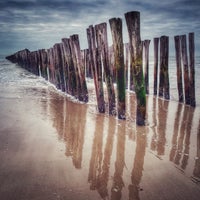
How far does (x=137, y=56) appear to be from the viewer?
4266 millimetres

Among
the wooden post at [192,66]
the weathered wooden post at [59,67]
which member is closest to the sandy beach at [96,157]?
the wooden post at [192,66]

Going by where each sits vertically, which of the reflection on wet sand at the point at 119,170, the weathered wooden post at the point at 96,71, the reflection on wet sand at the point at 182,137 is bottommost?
the reflection on wet sand at the point at 119,170

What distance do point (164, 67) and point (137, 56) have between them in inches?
147

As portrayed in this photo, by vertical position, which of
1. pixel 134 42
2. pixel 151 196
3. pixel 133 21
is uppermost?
pixel 133 21

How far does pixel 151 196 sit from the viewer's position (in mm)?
2174

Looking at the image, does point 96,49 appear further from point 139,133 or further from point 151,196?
point 151,196

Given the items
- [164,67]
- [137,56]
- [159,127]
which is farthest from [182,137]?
[164,67]

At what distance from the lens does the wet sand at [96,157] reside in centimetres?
223

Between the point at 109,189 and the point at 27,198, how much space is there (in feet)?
2.63

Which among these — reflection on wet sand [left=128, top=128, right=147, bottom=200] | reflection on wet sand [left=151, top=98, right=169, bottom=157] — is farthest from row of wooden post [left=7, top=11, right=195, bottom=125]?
reflection on wet sand [left=128, top=128, right=147, bottom=200]

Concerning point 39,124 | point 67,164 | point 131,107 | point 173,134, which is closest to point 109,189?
point 67,164

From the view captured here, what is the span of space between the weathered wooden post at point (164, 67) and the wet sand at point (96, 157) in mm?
2811

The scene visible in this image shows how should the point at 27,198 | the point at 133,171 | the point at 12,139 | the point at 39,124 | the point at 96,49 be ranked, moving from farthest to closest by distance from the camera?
the point at 96,49, the point at 39,124, the point at 12,139, the point at 133,171, the point at 27,198

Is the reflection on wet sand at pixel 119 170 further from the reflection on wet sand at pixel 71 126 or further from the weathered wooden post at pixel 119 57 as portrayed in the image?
the weathered wooden post at pixel 119 57
